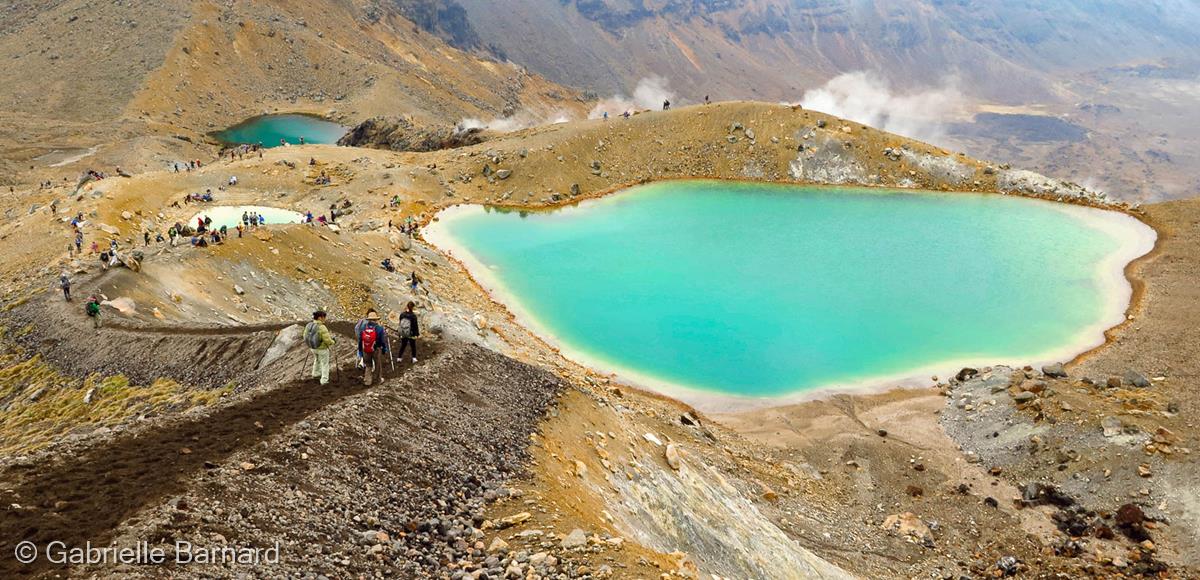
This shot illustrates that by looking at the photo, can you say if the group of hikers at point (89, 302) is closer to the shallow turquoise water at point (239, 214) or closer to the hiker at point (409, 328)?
the hiker at point (409, 328)

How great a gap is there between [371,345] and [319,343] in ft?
4.18

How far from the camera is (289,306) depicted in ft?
113

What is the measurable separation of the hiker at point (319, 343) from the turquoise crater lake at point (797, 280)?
66.6 feet

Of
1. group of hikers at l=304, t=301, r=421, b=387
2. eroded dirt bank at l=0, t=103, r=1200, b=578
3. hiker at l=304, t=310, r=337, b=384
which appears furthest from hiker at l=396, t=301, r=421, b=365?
hiker at l=304, t=310, r=337, b=384

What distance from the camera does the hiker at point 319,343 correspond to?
57.1ft

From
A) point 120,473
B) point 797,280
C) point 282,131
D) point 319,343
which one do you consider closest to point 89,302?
point 319,343

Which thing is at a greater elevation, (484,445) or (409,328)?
(409,328)

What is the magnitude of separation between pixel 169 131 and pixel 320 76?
40.1m

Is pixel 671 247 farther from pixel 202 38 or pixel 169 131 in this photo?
pixel 202 38

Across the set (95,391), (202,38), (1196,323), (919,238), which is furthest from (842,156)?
(202,38)

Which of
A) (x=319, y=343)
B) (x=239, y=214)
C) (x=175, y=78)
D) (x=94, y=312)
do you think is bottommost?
(x=94, y=312)

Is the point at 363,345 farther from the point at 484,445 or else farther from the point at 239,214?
the point at 239,214

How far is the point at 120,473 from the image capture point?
12781 mm

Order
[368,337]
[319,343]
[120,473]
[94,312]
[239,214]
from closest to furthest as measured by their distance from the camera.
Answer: [120,473] → [319,343] → [368,337] → [94,312] → [239,214]
